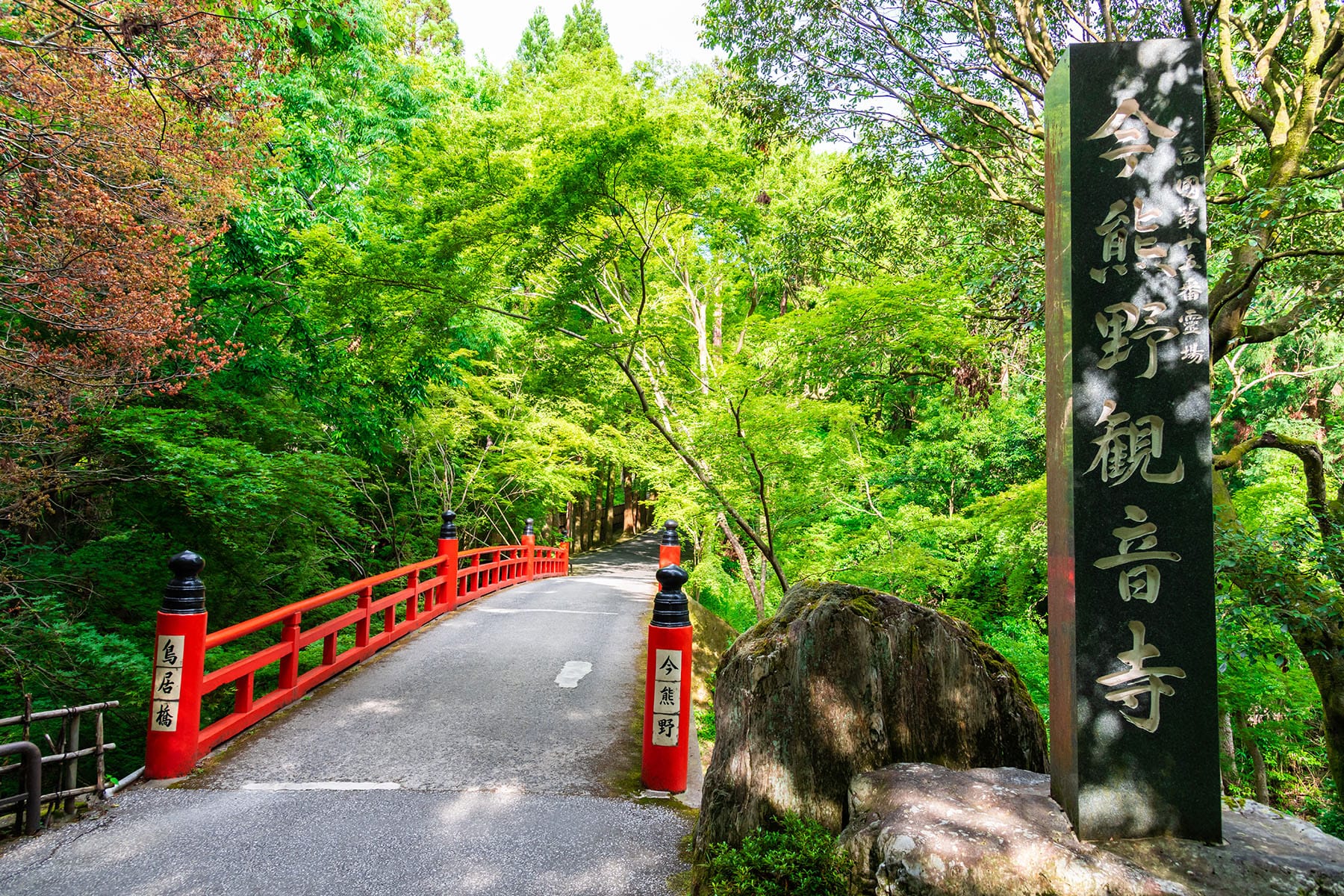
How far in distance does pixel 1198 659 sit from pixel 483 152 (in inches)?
329

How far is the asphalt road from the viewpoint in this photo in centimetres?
312

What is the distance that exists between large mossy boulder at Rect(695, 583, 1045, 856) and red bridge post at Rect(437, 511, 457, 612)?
24.3 feet

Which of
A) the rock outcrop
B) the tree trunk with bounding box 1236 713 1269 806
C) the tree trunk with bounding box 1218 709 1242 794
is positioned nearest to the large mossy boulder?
the rock outcrop

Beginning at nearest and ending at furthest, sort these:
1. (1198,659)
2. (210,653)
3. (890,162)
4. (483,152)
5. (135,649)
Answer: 1. (1198,659)
2. (135,649)
3. (210,653)
4. (483,152)
5. (890,162)

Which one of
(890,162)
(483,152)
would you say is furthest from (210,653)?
(890,162)

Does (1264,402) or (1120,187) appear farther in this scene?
(1264,402)

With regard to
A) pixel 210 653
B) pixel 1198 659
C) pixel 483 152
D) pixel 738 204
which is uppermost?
pixel 483 152

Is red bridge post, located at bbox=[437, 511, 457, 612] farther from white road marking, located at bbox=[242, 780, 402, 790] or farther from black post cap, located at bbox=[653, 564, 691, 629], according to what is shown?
black post cap, located at bbox=[653, 564, 691, 629]

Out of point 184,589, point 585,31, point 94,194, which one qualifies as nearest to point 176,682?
point 184,589

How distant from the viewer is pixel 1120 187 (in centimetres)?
282

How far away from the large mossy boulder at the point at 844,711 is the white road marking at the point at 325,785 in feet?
6.37

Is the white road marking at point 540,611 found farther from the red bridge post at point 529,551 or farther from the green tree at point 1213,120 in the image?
the green tree at point 1213,120

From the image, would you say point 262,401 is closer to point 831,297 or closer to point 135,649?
point 135,649

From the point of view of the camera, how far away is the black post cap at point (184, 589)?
13.6 ft
